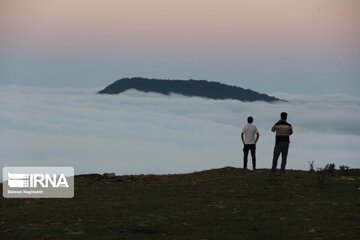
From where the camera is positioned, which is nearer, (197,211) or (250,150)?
(197,211)

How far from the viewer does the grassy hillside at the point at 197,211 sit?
17.2 metres

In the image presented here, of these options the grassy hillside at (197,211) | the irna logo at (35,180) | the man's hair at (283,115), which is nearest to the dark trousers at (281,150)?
the grassy hillside at (197,211)

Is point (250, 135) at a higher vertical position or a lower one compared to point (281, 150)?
higher

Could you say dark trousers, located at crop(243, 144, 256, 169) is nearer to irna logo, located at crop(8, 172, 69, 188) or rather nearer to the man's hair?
the man's hair

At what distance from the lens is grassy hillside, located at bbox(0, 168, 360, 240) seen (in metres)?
17.2

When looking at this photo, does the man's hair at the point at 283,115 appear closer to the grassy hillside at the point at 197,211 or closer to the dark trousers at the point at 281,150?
the dark trousers at the point at 281,150

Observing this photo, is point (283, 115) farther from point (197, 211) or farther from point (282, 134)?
point (197, 211)

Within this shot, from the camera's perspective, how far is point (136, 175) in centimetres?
3097

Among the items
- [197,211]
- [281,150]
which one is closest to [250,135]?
[281,150]

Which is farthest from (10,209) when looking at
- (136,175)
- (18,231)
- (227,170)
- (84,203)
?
(227,170)

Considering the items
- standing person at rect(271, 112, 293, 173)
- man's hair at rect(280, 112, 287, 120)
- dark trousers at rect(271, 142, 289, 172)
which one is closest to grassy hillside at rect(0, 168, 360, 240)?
dark trousers at rect(271, 142, 289, 172)

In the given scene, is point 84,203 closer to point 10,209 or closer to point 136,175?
point 10,209

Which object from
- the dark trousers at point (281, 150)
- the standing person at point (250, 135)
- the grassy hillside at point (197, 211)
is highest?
the standing person at point (250, 135)

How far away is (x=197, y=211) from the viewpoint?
20.1m
